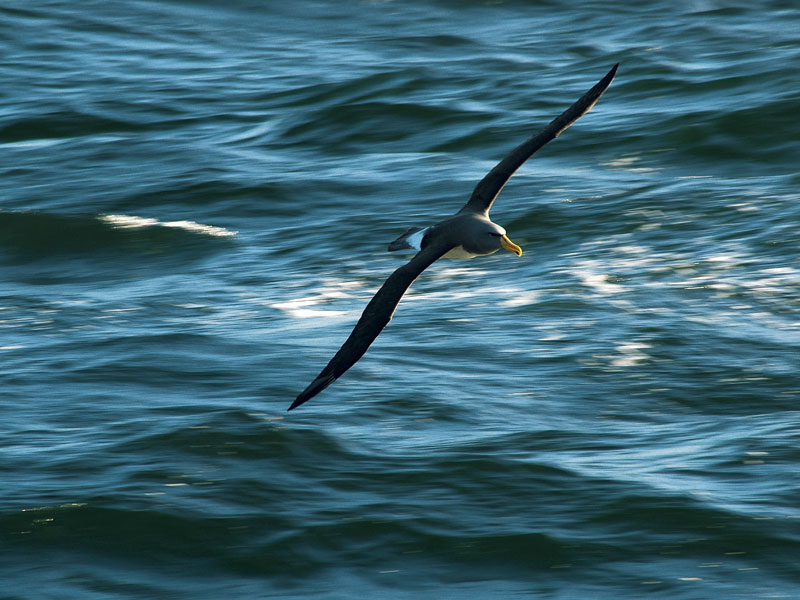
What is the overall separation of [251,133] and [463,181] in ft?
13.5

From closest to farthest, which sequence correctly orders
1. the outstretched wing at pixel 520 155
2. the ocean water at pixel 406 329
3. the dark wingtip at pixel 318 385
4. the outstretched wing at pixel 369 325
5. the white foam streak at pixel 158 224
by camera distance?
the dark wingtip at pixel 318 385 < the outstretched wing at pixel 369 325 < the ocean water at pixel 406 329 < the outstretched wing at pixel 520 155 < the white foam streak at pixel 158 224

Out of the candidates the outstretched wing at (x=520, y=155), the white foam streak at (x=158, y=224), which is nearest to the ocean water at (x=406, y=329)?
the white foam streak at (x=158, y=224)

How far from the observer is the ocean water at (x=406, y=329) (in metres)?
6.98

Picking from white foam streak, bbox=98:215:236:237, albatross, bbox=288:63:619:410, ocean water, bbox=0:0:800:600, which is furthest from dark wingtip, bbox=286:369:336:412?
white foam streak, bbox=98:215:236:237

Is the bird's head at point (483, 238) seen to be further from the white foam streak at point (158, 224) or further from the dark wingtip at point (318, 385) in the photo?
the white foam streak at point (158, 224)

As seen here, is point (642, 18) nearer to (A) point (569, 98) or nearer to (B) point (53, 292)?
(A) point (569, 98)

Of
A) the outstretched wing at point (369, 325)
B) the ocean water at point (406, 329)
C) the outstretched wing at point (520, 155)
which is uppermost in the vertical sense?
the outstretched wing at point (520, 155)

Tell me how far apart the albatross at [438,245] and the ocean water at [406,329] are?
3.43 feet

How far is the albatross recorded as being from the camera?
669cm

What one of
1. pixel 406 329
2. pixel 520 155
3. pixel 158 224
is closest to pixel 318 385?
pixel 520 155

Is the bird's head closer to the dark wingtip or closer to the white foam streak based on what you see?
the dark wingtip

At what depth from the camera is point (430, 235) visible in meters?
8.39

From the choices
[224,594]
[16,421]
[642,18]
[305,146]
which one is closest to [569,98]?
[305,146]

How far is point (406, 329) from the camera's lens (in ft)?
33.6
